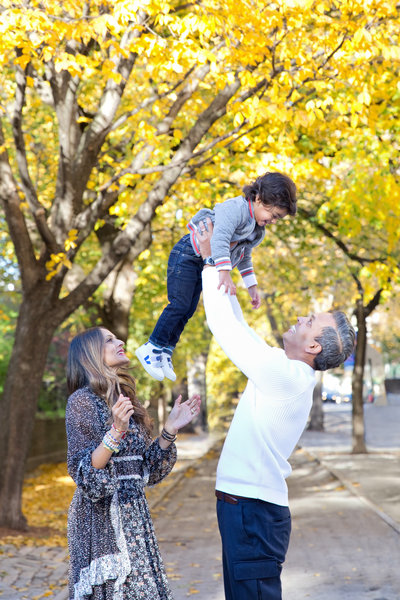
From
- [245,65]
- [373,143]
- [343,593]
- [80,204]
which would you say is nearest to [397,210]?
[373,143]

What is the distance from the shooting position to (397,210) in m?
12.0

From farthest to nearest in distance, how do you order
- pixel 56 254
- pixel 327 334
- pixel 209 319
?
pixel 56 254, pixel 327 334, pixel 209 319

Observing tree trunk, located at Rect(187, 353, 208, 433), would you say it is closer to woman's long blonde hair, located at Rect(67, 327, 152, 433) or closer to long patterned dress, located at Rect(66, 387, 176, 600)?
woman's long blonde hair, located at Rect(67, 327, 152, 433)

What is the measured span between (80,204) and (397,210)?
4.56 meters

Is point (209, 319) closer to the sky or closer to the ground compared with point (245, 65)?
closer to the ground

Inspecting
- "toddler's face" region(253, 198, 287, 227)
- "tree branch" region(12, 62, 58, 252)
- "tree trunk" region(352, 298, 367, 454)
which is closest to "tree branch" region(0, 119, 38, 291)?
"tree branch" region(12, 62, 58, 252)

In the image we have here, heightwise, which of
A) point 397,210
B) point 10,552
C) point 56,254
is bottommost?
point 10,552

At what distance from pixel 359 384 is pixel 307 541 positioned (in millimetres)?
12784

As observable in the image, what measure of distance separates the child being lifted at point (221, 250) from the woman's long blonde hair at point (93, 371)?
7.4 inches

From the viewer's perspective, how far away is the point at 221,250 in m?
3.61

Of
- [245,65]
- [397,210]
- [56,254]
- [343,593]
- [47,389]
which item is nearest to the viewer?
[343,593]

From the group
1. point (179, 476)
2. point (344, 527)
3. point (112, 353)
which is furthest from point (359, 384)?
point (112, 353)

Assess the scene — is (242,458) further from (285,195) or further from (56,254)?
(56,254)

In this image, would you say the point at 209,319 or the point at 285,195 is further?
the point at 285,195
